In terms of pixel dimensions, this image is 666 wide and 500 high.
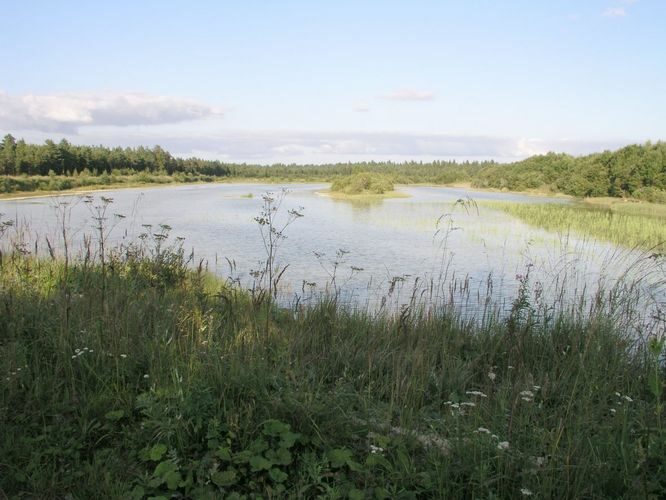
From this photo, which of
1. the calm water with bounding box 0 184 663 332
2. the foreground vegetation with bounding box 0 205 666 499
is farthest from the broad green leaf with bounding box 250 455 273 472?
the calm water with bounding box 0 184 663 332

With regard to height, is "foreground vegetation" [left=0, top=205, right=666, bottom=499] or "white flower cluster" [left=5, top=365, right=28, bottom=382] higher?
"white flower cluster" [left=5, top=365, right=28, bottom=382]

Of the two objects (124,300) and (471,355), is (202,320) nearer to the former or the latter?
(124,300)

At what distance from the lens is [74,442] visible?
116 inches

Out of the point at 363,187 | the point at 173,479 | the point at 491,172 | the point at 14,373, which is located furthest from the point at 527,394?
the point at 491,172

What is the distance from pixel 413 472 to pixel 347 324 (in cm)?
309

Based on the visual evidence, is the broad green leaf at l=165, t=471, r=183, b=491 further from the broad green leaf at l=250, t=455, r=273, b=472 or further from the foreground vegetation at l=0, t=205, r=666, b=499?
the broad green leaf at l=250, t=455, r=273, b=472

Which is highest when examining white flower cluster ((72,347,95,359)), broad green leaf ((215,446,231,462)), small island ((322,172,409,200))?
small island ((322,172,409,200))

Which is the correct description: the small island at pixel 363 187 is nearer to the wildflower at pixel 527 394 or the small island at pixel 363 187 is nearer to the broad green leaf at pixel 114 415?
the wildflower at pixel 527 394

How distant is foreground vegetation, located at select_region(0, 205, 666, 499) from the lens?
8.83ft

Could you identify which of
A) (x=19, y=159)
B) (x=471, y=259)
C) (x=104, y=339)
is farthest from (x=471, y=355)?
(x=19, y=159)

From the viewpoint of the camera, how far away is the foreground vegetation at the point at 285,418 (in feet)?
8.83

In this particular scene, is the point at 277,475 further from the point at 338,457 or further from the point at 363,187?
the point at 363,187

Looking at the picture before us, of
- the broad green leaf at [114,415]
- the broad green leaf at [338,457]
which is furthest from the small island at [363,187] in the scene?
the broad green leaf at [338,457]

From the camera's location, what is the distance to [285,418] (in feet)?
10.3
